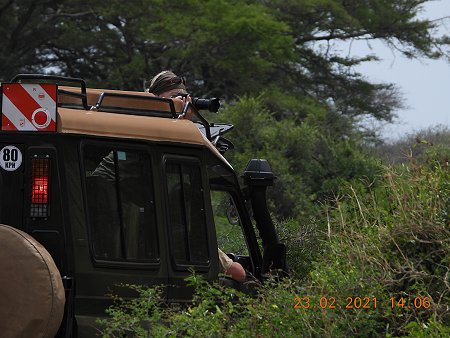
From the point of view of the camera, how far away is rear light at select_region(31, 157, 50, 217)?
612 cm

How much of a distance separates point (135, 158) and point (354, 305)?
162cm

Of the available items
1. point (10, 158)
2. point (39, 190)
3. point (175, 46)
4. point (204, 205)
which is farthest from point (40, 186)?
point (175, 46)

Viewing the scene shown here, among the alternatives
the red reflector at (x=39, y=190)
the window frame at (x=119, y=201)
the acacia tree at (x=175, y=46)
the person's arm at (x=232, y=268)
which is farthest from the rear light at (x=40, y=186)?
the acacia tree at (x=175, y=46)

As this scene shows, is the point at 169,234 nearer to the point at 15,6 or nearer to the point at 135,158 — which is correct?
the point at 135,158

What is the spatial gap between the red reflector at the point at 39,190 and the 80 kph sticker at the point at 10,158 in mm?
128

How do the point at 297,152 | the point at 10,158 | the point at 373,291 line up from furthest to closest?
the point at 297,152, the point at 10,158, the point at 373,291

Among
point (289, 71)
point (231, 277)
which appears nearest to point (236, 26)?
point (289, 71)

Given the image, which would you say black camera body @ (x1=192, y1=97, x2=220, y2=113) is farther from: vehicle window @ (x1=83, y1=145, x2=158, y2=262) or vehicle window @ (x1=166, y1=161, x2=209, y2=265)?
vehicle window @ (x1=83, y1=145, x2=158, y2=262)

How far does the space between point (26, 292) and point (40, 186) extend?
28.6 inches

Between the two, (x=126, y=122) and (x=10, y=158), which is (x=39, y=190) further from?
(x=126, y=122)
